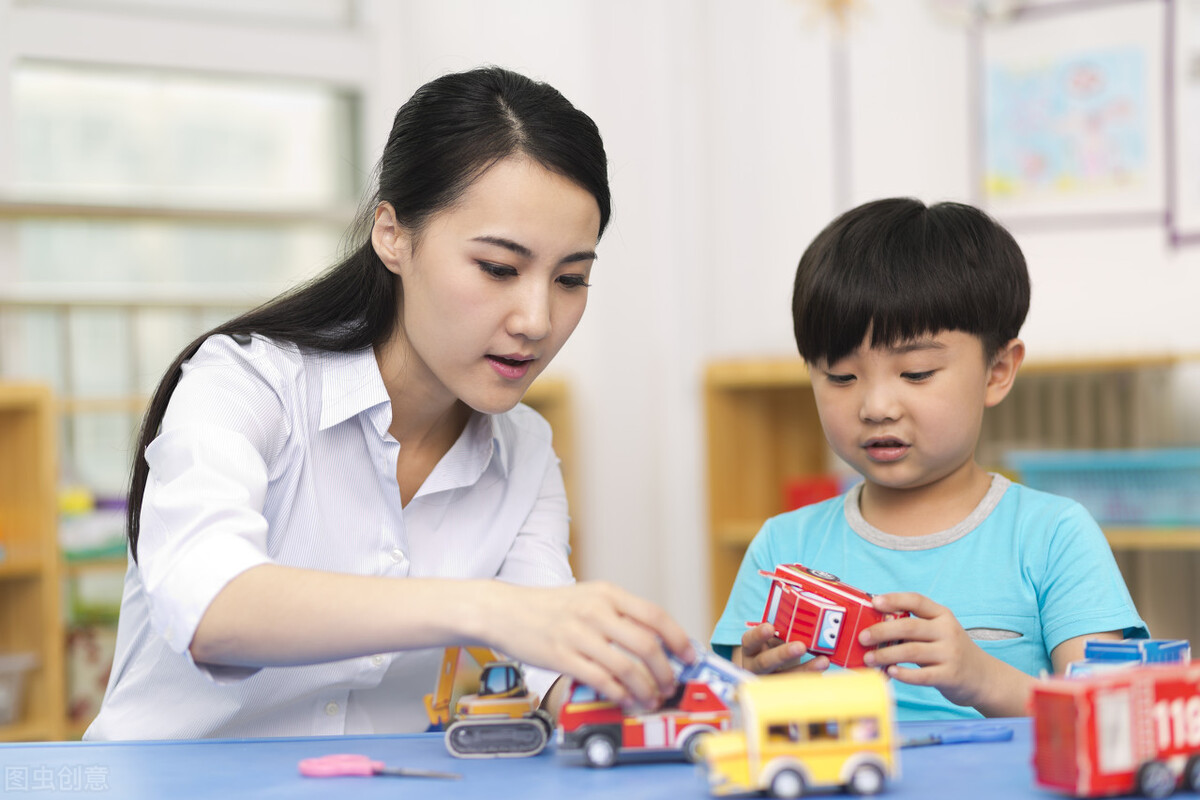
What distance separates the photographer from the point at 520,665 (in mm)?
869

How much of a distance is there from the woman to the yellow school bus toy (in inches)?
9.8

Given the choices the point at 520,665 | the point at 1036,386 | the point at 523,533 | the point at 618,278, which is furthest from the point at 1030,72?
the point at 520,665

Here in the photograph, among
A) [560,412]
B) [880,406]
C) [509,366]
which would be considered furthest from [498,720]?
[560,412]

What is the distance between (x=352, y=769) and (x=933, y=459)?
640 millimetres

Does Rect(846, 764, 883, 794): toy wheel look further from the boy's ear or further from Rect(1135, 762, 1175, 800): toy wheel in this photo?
the boy's ear

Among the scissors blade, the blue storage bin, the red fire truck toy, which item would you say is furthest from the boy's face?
the blue storage bin

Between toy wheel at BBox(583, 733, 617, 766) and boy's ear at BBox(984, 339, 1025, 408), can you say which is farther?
boy's ear at BBox(984, 339, 1025, 408)

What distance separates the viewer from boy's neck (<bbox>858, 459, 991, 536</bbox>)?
1208mm

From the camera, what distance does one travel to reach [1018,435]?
2.76 meters

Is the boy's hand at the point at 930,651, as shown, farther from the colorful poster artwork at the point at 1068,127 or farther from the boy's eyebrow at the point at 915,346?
the colorful poster artwork at the point at 1068,127

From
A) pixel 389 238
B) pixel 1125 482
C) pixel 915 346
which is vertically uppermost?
pixel 389 238

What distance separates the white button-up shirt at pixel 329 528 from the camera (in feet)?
3.59

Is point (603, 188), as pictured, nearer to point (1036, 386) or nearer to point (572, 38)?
point (1036, 386)

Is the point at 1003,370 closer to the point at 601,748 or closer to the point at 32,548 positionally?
the point at 601,748
